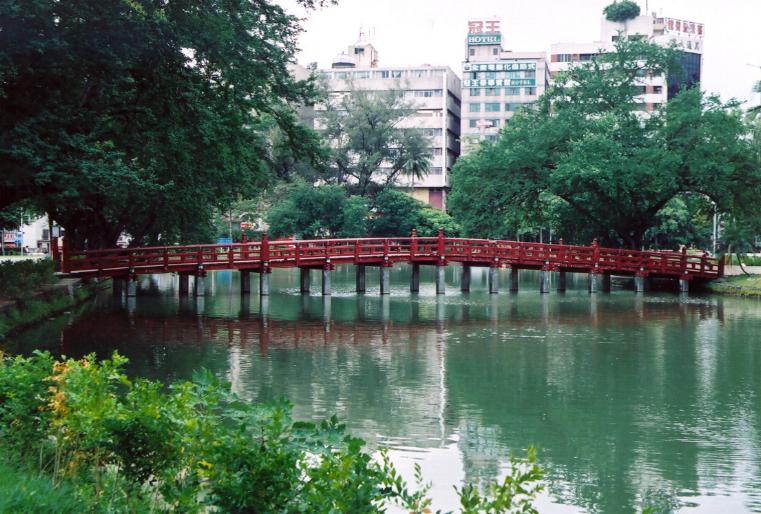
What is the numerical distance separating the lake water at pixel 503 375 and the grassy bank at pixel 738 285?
11.8 ft

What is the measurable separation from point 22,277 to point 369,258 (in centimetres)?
1360

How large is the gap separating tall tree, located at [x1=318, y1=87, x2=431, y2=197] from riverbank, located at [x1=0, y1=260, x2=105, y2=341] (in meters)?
36.5

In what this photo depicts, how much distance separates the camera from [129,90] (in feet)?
67.4

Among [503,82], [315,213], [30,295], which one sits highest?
[503,82]

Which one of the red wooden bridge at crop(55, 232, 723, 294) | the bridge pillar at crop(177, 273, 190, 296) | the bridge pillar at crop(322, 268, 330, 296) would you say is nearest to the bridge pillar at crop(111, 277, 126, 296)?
the red wooden bridge at crop(55, 232, 723, 294)

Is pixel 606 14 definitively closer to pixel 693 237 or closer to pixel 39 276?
pixel 693 237

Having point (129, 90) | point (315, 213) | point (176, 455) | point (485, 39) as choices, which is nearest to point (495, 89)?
point (485, 39)

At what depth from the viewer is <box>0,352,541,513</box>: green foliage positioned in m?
5.69

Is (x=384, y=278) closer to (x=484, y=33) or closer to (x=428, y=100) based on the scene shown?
(x=428, y=100)

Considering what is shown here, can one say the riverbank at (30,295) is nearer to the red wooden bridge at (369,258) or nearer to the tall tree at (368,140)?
the red wooden bridge at (369,258)

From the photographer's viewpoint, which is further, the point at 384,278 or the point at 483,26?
the point at 483,26

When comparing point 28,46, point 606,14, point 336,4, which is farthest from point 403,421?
point 606,14

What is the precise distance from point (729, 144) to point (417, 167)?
3123 cm

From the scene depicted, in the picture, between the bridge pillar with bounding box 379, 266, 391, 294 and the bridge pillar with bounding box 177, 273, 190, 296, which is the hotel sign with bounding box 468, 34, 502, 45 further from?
the bridge pillar with bounding box 177, 273, 190, 296
